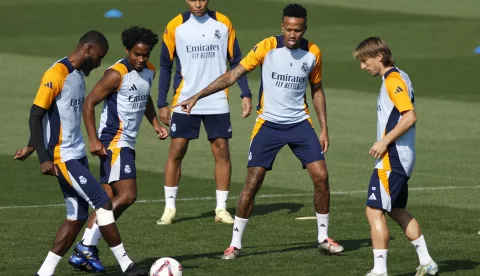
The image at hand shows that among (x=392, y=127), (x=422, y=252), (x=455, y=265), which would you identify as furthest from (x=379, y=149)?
(x=455, y=265)

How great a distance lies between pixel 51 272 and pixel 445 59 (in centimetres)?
2248

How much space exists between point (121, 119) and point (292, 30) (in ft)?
6.26

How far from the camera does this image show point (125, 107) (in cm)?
1220

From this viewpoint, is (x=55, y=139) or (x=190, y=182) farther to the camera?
(x=190, y=182)

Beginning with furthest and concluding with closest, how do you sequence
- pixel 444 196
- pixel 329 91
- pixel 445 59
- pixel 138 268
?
pixel 445 59 → pixel 329 91 → pixel 444 196 → pixel 138 268

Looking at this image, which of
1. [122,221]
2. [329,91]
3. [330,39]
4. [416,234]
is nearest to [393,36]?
[330,39]

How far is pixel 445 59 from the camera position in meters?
32.2

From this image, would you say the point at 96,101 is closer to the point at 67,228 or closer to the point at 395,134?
the point at 67,228

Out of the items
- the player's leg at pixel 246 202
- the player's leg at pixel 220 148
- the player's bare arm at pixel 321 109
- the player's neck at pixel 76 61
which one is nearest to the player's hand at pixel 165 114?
the player's leg at pixel 220 148

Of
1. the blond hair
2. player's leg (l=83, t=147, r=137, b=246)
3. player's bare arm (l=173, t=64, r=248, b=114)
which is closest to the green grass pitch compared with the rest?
player's leg (l=83, t=147, r=137, b=246)

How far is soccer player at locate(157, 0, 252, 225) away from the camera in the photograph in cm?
1474

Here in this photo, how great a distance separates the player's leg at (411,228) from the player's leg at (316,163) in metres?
1.39

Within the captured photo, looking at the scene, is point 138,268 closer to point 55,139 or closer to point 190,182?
point 55,139

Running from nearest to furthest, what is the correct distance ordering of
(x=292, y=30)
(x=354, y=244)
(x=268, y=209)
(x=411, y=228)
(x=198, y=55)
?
1. (x=411, y=228)
2. (x=292, y=30)
3. (x=354, y=244)
4. (x=198, y=55)
5. (x=268, y=209)
